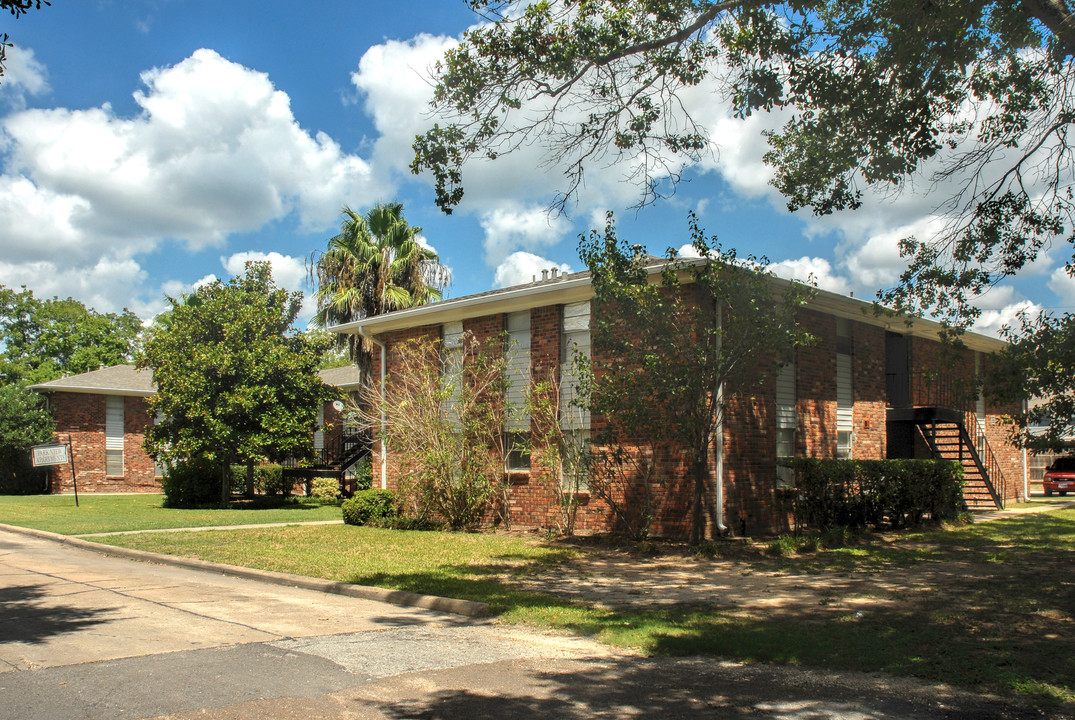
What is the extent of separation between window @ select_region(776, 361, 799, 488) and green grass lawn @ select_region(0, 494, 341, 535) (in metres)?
11.0

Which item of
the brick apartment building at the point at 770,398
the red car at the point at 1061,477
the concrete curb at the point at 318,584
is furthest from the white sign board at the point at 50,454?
the red car at the point at 1061,477

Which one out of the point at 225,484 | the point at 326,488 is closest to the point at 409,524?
the point at 225,484

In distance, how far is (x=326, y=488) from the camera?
28844mm

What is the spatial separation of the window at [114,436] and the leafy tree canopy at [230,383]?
34.9ft

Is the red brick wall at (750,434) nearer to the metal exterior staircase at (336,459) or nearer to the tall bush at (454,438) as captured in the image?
the tall bush at (454,438)

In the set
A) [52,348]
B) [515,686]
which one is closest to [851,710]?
[515,686]

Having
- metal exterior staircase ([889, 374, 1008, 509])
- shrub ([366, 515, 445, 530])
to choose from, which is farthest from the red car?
shrub ([366, 515, 445, 530])

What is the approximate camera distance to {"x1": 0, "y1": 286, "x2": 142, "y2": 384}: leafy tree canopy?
179 ft

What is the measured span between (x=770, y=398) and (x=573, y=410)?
12.8 ft

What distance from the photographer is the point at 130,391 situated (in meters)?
34.2

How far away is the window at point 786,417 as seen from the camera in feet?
55.3

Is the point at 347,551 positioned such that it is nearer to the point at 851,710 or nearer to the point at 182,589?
the point at 182,589

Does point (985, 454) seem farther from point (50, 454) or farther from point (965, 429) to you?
point (50, 454)

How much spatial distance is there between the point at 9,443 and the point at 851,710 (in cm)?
3414
